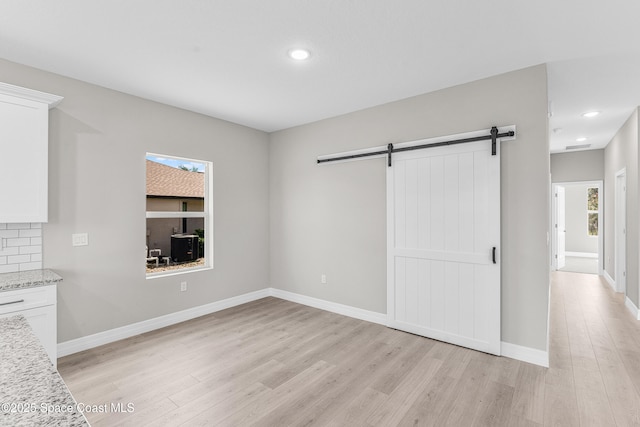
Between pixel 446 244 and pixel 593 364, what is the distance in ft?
5.36

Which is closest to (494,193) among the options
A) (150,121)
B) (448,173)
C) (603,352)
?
(448,173)

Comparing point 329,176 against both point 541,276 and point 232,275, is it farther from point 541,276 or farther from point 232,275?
point 541,276

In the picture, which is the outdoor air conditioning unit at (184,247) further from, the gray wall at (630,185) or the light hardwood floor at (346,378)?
the gray wall at (630,185)

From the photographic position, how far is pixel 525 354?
294 centimetres

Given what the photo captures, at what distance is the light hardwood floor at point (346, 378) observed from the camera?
7.20 feet

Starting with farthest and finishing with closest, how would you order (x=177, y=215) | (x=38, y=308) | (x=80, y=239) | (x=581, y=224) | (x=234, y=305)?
1. (x=581, y=224)
2. (x=234, y=305)
3. (x=177, y=215)
4. (x=80, y=239)
5. (x=38, y=308)

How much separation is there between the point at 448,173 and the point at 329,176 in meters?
1.68

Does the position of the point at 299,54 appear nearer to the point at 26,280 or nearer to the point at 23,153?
the point at 23,153

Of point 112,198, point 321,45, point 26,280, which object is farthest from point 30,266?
point 321,45

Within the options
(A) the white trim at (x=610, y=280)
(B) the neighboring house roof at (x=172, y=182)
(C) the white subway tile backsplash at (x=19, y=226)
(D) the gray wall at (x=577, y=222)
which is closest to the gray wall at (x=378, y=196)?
(B) the neighboring house roof at (x=172, y=182)

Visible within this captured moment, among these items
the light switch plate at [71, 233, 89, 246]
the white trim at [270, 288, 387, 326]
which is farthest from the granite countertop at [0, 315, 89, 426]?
the white trim at [270, 288, 387, 326]

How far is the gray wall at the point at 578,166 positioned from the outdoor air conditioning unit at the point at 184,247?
755 centimetres

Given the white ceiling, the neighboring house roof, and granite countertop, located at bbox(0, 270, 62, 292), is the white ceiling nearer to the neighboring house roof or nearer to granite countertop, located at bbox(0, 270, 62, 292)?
the neighboring house roof

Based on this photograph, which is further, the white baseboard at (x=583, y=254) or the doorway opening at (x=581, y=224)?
the white baseboard at (x=583, y=254)
